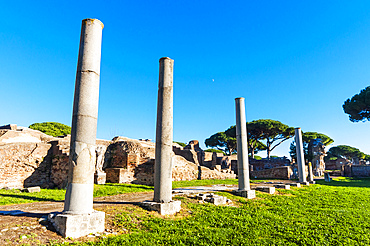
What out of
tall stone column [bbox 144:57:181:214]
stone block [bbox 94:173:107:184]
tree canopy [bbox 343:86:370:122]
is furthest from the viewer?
tree canopy [bbox 343:86:370:122]

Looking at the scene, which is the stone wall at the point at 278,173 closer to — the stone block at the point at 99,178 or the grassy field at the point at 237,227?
the grassy field at the point at 237,227

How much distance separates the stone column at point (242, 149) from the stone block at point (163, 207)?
4579 millimetres

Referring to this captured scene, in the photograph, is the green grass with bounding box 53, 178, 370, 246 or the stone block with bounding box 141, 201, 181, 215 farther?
the stone block with bounding box 141, 201, 181, 215

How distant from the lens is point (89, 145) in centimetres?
538

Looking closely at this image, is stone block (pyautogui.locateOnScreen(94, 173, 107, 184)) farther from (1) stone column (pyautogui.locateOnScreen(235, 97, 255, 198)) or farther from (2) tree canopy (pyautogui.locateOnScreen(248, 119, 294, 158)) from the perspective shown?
(2) tree canopy (pyautogui.locateOnScreen(248, 119, 294, 158))

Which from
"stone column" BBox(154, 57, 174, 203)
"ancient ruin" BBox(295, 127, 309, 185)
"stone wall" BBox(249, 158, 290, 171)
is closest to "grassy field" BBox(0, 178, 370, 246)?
"stone column" BBox(154, 57, 174, 203)

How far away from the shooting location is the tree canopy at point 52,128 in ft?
132

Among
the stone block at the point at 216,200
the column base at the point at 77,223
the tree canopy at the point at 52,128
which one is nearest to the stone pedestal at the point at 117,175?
the stone block at the point at 216,200

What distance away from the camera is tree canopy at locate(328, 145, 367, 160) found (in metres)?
63.3

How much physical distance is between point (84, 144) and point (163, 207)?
2.84 m

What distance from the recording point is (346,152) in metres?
63.3

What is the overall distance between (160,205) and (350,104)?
116 feet

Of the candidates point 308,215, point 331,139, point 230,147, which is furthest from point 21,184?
point 331,139

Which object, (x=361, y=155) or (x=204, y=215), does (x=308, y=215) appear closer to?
(x=204, y=215)
